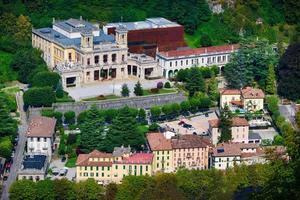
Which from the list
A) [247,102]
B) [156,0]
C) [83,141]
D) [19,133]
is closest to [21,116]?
[19,133]

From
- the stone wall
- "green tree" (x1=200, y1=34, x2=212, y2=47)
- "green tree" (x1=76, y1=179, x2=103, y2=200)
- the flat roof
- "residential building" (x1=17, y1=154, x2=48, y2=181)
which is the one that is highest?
the flat roof

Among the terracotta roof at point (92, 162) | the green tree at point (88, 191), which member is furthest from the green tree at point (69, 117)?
the green tree at point (88, 191)

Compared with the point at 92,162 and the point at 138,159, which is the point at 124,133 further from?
the point at 92,162

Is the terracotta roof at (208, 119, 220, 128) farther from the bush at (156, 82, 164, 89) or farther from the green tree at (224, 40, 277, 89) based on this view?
the green tree at (224, 40, 277, 89)

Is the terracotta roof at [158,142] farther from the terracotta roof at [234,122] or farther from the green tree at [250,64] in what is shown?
the green tree at [250,64]

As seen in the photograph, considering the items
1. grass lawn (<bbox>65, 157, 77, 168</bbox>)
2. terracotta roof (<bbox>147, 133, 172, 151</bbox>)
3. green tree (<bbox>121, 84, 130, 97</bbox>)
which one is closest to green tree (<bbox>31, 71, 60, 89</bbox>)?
green tree (<bbox>121, 84, 130, 97</bbox>)
